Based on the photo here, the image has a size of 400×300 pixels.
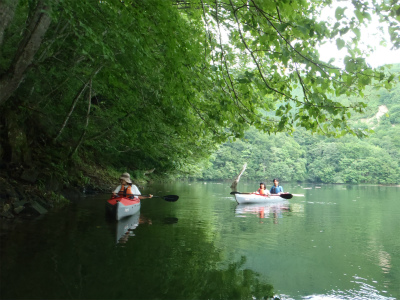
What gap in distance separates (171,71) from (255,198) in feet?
44.6

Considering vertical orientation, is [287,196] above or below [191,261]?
above

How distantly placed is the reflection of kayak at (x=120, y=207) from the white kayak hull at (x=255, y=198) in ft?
25.8

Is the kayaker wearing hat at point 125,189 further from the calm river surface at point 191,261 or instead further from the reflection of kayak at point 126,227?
the calm river surface at point 191,261

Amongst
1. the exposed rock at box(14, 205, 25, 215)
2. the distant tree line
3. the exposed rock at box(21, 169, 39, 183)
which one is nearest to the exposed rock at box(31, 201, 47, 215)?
the exposed rock at box(14, 205, 25, 215)

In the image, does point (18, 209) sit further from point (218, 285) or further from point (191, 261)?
point (218, 285)

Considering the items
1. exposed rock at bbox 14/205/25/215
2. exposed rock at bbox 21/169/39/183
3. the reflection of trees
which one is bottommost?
the reflection of trees

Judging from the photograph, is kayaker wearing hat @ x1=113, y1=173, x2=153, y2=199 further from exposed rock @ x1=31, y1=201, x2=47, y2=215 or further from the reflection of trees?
the reflection of trees

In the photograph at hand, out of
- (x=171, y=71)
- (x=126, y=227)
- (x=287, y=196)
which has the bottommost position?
(x=126, y=227)

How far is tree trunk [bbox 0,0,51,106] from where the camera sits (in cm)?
678

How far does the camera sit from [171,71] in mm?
6859

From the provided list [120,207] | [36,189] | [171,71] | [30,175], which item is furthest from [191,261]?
[36,189]

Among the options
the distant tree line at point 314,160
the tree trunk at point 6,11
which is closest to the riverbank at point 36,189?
the tree trunk at point 6,11

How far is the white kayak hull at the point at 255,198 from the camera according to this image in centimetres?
1872

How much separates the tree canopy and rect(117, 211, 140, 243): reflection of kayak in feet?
10.2
